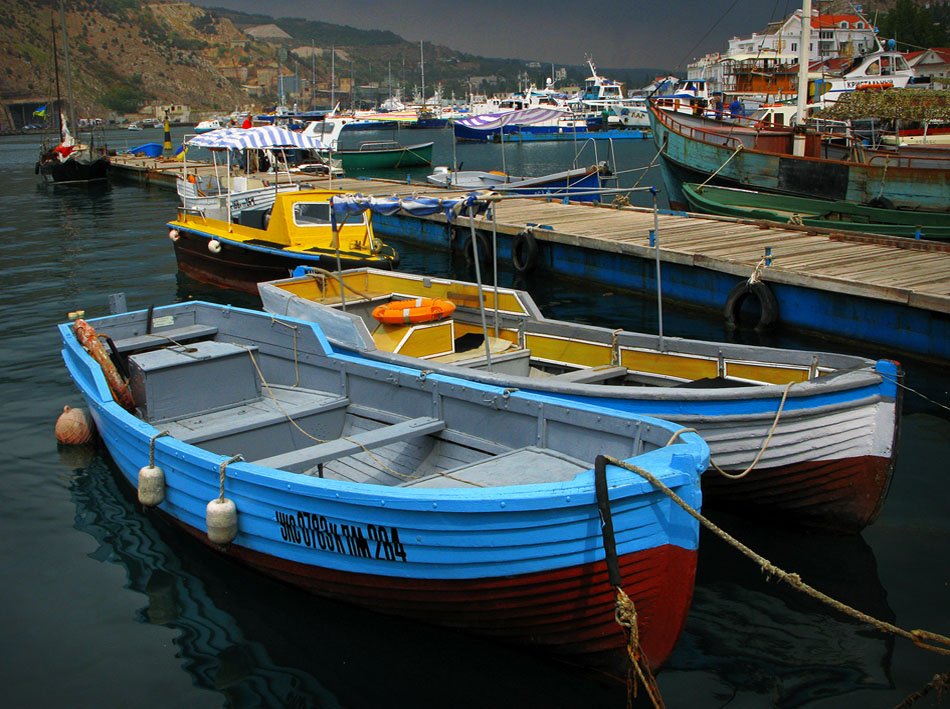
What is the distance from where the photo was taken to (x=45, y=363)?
14242 millimetres

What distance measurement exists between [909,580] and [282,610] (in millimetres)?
5646

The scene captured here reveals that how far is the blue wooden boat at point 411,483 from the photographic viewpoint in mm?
5082

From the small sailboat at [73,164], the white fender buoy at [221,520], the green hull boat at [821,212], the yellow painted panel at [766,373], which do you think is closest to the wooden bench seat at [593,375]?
the yellow painted panel at [766,373]

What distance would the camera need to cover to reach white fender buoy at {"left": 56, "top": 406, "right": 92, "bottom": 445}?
10258 millimetres

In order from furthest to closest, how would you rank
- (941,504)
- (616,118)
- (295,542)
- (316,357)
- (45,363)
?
(616,118) → (45,363) → (316,357) → (941,504) → (295,542)

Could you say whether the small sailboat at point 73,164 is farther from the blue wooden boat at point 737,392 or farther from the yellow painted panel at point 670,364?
the yellow painted panel at point 670,364

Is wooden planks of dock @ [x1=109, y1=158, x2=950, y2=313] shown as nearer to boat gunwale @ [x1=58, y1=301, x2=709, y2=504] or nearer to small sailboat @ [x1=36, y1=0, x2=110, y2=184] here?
boat gunwale @ [x1=58, y1=301, x2=709, y2=504]

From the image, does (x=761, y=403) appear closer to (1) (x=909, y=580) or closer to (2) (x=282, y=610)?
(1) (x=909, y=580)

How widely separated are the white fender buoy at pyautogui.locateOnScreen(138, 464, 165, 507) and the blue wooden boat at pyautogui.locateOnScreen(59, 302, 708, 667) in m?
0.01

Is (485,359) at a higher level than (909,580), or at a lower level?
higher

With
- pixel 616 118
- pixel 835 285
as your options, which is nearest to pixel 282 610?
pixel 835 285

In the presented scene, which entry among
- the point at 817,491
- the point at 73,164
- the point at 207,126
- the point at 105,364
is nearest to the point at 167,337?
the point at 105,364

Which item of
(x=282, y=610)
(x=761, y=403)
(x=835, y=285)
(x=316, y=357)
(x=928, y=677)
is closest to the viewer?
(x=928, y=677)

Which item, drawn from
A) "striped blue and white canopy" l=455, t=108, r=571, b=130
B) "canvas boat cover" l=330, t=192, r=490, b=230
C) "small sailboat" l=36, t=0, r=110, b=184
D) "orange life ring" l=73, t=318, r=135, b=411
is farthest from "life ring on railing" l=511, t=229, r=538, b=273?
"small sailboat" l=36, t=0, r=110, b=184
